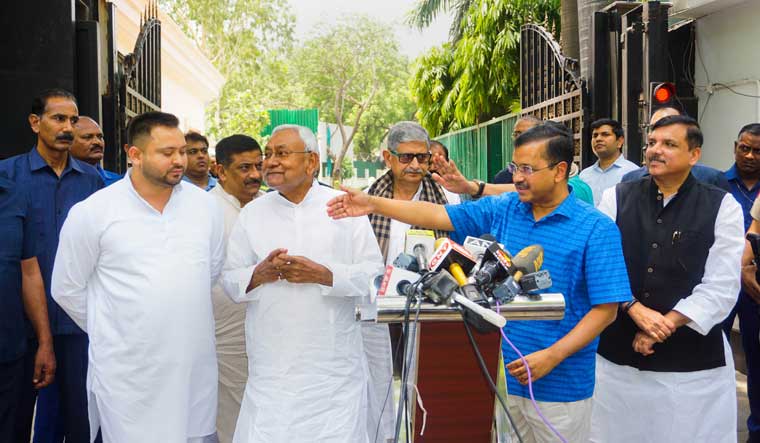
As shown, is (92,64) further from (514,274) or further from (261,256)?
(514,274)

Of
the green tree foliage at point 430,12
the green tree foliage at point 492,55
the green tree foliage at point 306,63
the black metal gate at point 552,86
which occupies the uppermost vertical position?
the green tree foliage at point 306,63

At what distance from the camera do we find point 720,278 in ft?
11.3

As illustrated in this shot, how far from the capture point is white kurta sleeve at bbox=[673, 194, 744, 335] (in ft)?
11.2

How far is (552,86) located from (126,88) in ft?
14.4

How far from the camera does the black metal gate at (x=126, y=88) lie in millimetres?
6785

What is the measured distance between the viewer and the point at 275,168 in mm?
3904

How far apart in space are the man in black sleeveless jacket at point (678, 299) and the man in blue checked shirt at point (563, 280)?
57 cm

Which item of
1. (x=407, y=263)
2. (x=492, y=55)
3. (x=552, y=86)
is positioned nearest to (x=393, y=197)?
(x=407, y=263)

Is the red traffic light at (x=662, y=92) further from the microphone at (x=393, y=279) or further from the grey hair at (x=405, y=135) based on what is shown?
the microphone at (x=393, y=279)

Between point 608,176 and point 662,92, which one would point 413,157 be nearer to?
point 608,176

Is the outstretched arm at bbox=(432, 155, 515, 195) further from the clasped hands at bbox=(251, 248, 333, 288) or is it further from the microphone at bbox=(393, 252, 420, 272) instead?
the microphone at bbox=(393, 252, 420, 272)

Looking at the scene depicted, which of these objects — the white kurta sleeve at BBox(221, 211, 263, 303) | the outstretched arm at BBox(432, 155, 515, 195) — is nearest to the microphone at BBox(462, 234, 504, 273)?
the outstretched arm at BBox(432, 155, 515, 195)

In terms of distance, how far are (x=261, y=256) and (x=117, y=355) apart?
858mm

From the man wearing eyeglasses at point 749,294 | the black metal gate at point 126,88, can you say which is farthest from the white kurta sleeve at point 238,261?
the black metal gate at point 126,88
